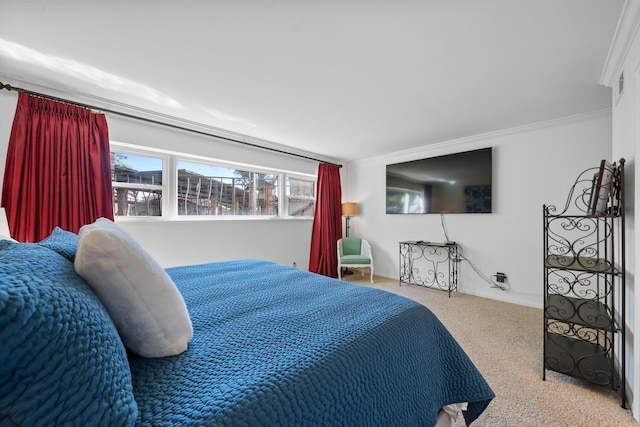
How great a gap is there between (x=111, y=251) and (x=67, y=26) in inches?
71.4

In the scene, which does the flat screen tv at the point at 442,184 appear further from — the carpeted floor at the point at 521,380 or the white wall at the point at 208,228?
the white wall at the point at 208,228

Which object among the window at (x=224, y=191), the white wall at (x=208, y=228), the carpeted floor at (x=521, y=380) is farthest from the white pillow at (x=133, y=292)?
the window at (x=224, y=191)

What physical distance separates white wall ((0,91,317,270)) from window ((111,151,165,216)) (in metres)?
0.22

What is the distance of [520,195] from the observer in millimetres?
3246

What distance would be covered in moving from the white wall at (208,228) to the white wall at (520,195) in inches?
83.0

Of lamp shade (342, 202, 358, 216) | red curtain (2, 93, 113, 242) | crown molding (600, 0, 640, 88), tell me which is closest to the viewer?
crown molding (600, 0, 640, 88)

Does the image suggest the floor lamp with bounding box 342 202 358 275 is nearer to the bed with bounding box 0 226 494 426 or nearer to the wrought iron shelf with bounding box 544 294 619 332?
the wrought iron shelf with bounding box 544 294 619 332

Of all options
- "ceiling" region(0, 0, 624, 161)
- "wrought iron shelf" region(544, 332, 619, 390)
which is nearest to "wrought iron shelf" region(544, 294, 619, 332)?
"wrought iron shelf" region(544, 332, 619, 390)

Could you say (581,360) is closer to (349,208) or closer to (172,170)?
(349,208)

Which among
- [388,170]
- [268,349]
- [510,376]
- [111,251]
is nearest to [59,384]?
[111,251]

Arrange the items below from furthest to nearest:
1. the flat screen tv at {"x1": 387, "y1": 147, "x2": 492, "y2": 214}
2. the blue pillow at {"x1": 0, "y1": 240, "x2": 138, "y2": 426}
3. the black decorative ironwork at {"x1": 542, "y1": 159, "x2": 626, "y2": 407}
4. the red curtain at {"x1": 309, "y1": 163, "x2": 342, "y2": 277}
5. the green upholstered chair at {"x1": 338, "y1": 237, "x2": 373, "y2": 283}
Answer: the red curtain at {"x1": 309, "y1": 163, "x2": 342, "y2": 277} < the green upholstered chair at {"x1": 338, "y1": 237, "x2": 373, "y2": 283} < the flat screen tv at {"x1": 387, "y1": 147, "x2": 492, "y2": 214} < the black decorative ironwork at {"x1": 542, "y1": 159, "x2": 626, "y2": 407} < the blue pillow at {"x1": 0, "y1": 240, "x2": 138, "y2": 426}

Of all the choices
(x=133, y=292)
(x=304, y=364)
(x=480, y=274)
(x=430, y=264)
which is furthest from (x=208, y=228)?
(x=480, y=274)

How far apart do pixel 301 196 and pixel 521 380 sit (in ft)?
11.9

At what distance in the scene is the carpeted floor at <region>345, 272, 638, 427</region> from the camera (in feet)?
4.73
